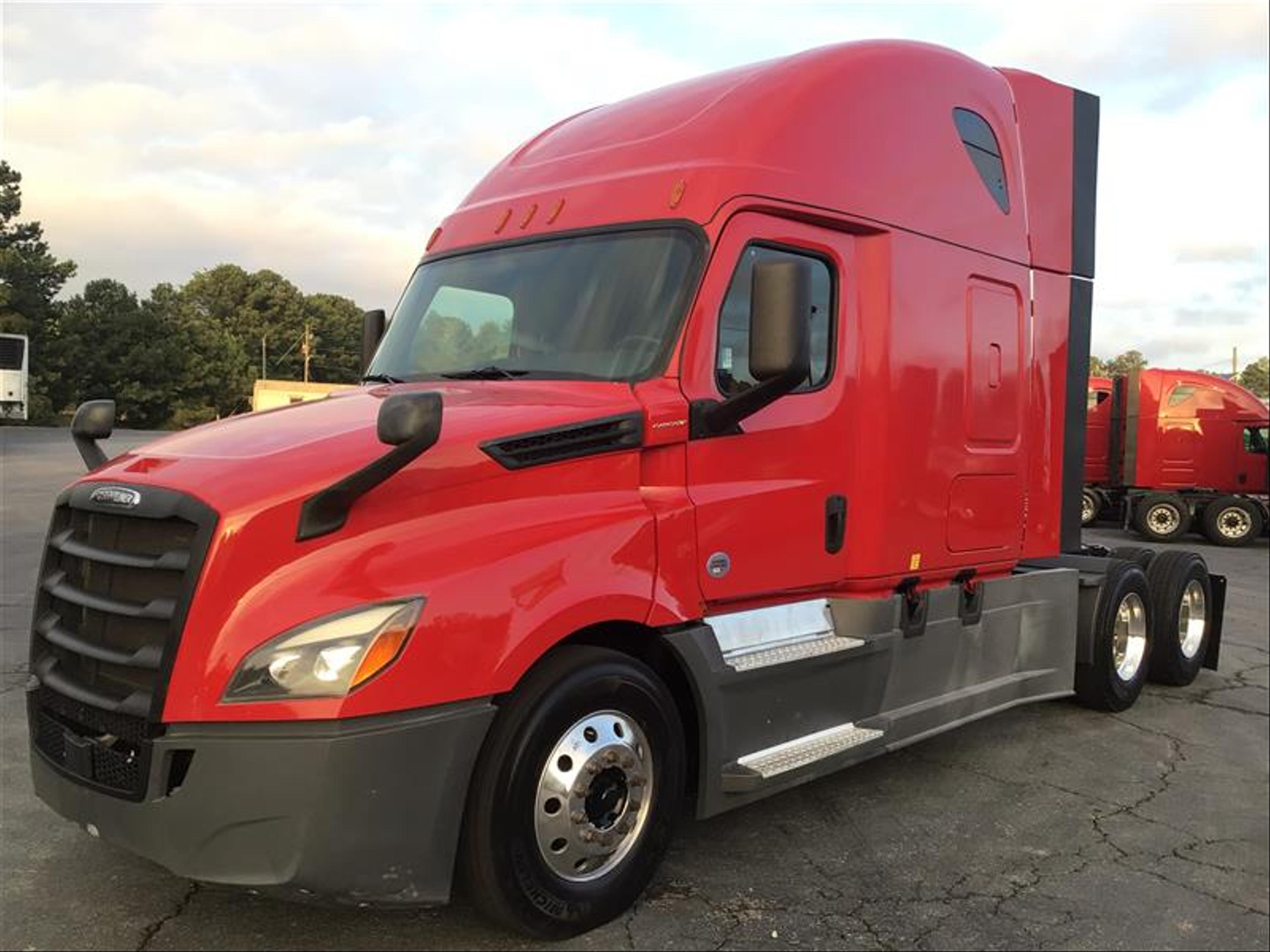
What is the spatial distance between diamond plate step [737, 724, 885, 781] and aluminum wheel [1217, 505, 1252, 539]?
18.0 meters

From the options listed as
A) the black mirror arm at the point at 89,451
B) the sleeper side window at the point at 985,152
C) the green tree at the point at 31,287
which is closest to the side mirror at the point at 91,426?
the black mirror arm at the point at 89,451

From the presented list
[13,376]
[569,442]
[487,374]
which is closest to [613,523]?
[569,442]

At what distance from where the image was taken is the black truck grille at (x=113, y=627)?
2.84 meters

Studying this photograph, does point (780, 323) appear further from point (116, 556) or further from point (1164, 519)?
point (1164, 519)

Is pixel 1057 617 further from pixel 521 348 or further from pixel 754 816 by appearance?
pixel 521 348

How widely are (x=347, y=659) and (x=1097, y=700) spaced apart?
5.28m

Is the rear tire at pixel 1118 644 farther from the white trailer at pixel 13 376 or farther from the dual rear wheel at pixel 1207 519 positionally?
the white trailer at pixel 13 376

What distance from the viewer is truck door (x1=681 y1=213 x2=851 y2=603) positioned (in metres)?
3.74

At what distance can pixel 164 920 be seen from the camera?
3250 millimetres

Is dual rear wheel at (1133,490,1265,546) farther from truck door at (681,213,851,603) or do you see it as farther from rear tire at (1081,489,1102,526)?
truck door at (681,213,851,603)

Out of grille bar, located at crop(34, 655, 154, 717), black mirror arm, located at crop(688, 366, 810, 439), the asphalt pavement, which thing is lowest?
the asphalt pavement

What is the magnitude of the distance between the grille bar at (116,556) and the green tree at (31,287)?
45.8m

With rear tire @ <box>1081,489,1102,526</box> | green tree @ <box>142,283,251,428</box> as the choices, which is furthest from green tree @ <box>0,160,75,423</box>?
rear tire @ <box>1081,489,1102,526</box>

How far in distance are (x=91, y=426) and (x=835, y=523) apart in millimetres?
3018
